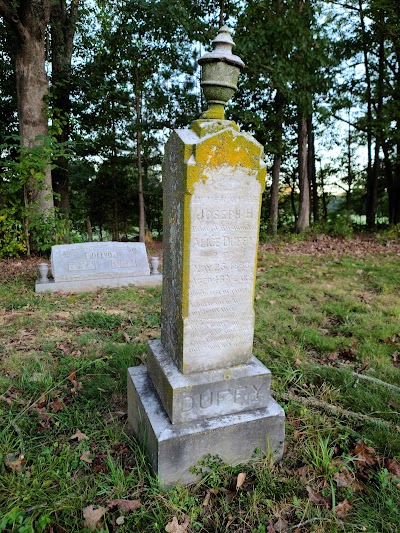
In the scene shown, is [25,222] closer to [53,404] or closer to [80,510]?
[53,404]

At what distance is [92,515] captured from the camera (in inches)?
81.6

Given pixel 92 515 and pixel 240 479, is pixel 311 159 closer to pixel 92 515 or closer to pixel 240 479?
pixel 240 479

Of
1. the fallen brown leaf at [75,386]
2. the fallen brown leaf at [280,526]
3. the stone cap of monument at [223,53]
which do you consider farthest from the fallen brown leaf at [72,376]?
the stone cap of monument at [223,53]

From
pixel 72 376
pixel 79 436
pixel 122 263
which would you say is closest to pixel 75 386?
pixel 72 376

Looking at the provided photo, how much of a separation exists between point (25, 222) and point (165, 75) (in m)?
6.95

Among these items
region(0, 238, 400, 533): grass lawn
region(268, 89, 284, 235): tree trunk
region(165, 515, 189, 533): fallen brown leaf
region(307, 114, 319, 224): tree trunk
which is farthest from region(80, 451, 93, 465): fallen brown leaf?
region(307, 114, 319, 224): tree trunk

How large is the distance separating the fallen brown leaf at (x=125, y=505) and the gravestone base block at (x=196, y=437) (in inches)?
8.5

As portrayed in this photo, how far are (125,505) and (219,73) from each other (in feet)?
9.32

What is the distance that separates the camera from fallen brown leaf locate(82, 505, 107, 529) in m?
2.04

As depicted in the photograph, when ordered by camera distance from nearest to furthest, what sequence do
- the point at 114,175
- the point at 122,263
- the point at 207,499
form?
the point at 207,499 → the point at 122,263 → the point at 114,175

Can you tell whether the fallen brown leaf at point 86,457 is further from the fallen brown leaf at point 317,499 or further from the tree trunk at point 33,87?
the tree trunk at point 33,87

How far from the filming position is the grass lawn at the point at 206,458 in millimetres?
2137

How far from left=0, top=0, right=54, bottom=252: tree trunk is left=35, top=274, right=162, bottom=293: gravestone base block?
2515mm

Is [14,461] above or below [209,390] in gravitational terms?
below
